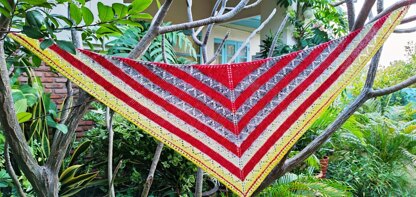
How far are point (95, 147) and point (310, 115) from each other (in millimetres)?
1717

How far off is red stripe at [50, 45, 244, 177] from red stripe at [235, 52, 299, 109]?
0.63ft

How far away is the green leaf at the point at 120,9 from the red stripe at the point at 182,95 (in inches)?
15.9

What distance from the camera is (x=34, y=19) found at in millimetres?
663

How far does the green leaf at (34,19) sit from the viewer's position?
2.17ft

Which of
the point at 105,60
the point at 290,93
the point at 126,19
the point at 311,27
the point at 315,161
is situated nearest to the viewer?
the point at 126,19

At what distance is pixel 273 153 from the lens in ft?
4.02

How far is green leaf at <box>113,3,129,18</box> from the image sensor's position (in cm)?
73

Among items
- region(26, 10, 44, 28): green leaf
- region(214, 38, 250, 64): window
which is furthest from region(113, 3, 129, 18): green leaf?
region(214, 38, 250, 64): window

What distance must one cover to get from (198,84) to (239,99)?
15cm

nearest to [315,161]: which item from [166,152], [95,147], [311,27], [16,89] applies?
[166,152]

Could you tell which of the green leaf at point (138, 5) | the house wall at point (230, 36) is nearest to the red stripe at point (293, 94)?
the green leaf at point (138, 5)

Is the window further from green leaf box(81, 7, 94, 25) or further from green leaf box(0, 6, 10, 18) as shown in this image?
green leaf box(0, 6, 10, 18)

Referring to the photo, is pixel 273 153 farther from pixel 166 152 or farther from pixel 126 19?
pixel 166 152

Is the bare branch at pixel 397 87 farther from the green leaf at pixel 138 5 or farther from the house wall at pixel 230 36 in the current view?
the house wall at pixel 230 36
